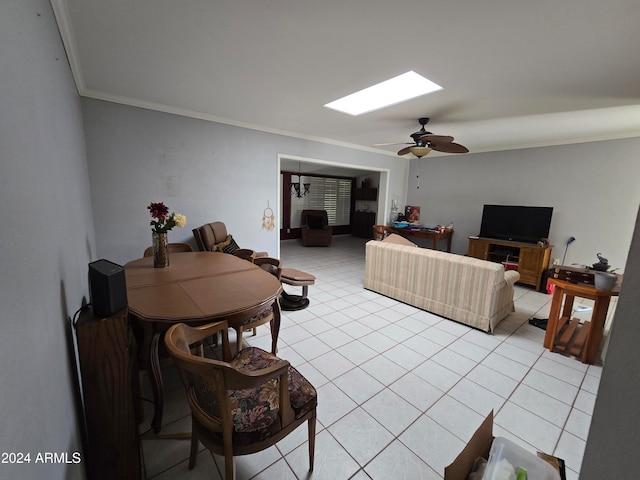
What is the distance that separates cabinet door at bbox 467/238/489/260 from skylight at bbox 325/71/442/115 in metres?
3.41

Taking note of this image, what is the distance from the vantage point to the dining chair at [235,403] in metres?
0.98

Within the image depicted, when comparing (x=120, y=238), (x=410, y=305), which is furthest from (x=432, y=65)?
(x=120, y=238)

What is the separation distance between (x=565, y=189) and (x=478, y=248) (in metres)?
1.58

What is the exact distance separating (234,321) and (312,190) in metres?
7.08

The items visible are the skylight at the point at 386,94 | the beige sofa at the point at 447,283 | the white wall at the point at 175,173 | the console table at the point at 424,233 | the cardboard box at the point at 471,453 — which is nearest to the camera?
the cardboard box at the point at 471,453

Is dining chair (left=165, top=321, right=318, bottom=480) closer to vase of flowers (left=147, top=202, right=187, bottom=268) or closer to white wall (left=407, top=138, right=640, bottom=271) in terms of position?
vase of flowers (left=147, top=202, right=187, bottom=268)

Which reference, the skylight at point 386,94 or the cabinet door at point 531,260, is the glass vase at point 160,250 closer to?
the skylight at point 386,94

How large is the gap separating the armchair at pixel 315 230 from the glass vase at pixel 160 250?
5.15 meters

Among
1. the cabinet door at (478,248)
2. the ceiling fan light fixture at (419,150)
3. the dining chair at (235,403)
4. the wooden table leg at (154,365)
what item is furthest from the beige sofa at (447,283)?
the wooden table leg at (154,365)

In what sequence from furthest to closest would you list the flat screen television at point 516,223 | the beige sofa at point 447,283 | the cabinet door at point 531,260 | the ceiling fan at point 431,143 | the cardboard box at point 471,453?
the flat screen television at point 516,223 < the cabinet door at point 531,260 < the ceiling fan at point 431,143 < the beige sofa at point 447,283 < the cardboard box at point 471,453

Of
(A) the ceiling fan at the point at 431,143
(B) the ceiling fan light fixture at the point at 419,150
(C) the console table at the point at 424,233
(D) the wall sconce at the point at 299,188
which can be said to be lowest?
(C) the console table at the point at 424,233

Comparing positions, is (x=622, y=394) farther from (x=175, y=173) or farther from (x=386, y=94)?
(x=175, y=173)

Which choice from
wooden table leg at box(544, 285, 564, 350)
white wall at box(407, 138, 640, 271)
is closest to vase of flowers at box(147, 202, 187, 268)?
wooden table leg at box(544, 285, 564, 350)

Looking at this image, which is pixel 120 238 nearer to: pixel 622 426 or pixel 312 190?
pixel 622 426
